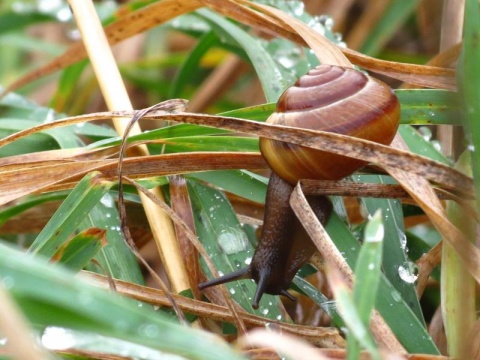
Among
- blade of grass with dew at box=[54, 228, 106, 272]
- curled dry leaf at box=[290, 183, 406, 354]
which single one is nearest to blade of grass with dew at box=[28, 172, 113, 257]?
blade of grass with dew at box=[54, 228, 106, 272]

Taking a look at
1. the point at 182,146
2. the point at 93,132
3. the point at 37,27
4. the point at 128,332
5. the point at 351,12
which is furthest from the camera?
the point at 37,27

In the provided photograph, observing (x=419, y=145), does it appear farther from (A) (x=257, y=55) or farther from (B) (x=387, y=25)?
(B) (x=387, y=25)

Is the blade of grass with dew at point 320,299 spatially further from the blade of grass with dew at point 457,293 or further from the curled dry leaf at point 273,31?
the curled dry leaf at point 273,31

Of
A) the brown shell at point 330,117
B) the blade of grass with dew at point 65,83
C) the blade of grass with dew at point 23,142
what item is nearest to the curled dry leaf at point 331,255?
the brown shell at point 330,117

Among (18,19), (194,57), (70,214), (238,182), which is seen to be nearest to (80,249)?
(70,214)

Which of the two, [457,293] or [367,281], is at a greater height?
[367,281]

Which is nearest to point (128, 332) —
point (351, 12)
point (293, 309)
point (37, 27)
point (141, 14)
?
point (293, 309)

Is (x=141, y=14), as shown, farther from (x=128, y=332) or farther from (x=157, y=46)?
(x=157, y=46)

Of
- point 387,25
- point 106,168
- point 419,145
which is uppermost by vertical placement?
point 106,168
